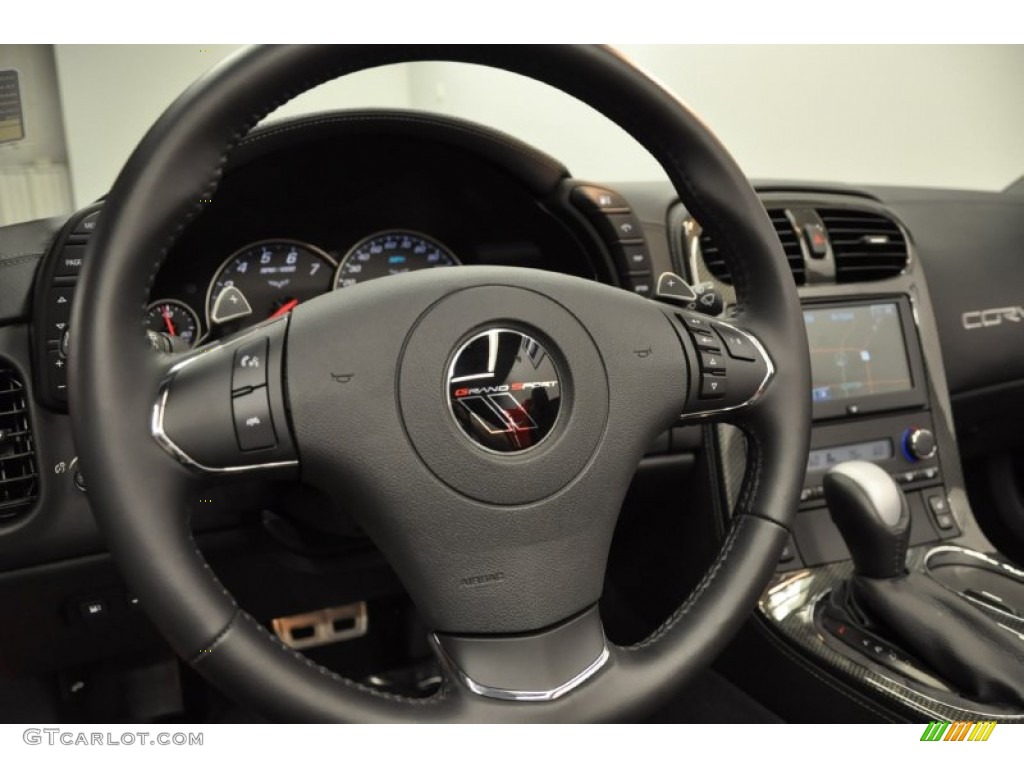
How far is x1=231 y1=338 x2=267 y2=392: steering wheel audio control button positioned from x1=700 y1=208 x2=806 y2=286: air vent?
682mm

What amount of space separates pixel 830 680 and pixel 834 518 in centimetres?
17

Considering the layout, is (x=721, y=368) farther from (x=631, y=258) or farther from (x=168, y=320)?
(x=168, y=320)

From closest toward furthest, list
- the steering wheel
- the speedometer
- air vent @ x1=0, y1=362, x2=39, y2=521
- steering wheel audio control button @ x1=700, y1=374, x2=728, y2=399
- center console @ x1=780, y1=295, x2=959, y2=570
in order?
the steering wheel, steering wheel audio control button @ x1=700, y1=374, x2=728, y2=399, air vent @ x1=0, y1=362, x2=39, y2=521, the speedometer, center console @ x1=780, y1=295, x2=959, y2=570

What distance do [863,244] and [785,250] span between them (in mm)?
150

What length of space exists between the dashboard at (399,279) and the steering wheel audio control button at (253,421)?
0.09 metres

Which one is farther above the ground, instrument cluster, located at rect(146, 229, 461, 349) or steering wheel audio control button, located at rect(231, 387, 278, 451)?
instrument cluster, located at rect(146, 229, 461, 349)

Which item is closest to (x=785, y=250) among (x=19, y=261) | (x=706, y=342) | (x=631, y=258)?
(x=631, y=258)

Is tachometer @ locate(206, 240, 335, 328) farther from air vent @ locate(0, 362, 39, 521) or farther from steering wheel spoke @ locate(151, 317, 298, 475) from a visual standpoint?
steering wheel spoke @ locate(151, 317, 298, 475)

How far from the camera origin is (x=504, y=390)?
2.10 feet

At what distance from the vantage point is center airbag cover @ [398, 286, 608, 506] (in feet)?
2.01

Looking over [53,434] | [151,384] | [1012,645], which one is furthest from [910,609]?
[53,434]

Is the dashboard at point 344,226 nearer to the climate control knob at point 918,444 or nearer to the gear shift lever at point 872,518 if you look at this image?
the gear shift lever at point 872,518

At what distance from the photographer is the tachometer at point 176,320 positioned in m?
0.94

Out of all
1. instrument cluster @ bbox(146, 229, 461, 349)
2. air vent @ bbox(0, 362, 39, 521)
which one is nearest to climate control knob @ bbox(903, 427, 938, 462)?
instrument cluster @ bbox(146, 229, 461, 349)
